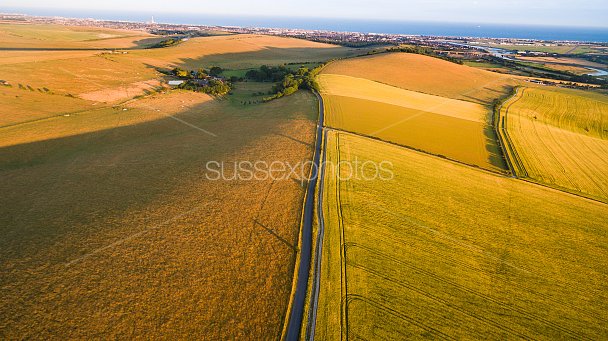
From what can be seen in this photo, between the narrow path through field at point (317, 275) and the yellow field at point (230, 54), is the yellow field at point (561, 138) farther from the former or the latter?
the yellow field at point (230, 54)

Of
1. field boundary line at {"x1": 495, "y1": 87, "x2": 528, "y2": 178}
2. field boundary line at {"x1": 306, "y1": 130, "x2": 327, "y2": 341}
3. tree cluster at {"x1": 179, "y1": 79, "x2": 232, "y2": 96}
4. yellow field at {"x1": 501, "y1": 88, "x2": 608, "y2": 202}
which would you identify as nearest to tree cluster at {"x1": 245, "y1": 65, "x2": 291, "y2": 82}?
tree cluster at {"x1": 179, "y1": 79, "x2": 232, "y2": 96}

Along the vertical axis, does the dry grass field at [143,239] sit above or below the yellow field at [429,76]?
below

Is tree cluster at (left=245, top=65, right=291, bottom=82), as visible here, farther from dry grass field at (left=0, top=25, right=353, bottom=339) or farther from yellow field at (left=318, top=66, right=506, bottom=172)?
dry grass field at (left=0, top=25, right=353, bottom=339)

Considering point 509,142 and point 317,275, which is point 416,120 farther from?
point 317,275

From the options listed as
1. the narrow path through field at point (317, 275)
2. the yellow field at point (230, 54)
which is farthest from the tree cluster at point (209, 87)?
the narrow path through field at point (317, 275)

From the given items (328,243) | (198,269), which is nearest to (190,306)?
(198,269)

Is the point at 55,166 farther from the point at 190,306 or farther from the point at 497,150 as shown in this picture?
the point at 497,150
